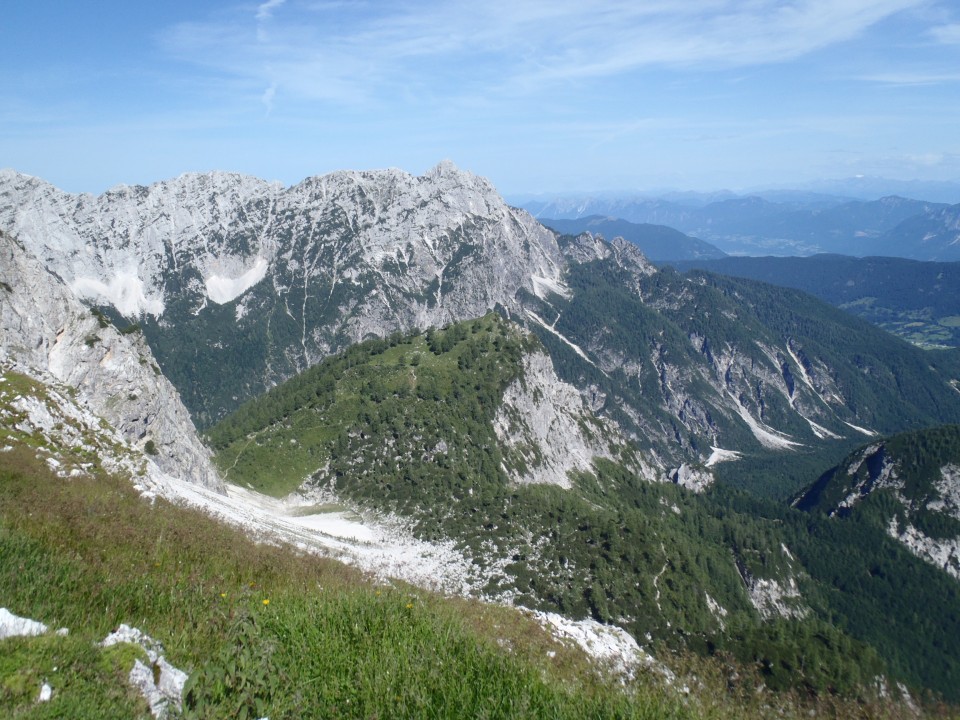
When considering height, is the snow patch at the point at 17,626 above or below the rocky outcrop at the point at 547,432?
above

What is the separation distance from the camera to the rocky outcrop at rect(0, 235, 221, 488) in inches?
3081

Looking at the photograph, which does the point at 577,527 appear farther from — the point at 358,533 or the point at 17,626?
the point at 17,626

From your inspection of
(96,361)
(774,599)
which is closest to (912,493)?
(774,599)

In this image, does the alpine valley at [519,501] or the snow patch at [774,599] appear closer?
the alpine valley at [519,501]

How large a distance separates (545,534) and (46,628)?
93331 millimetres

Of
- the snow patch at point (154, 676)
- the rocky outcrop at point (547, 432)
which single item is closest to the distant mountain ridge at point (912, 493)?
the rocky outcrop at point (547, 432)

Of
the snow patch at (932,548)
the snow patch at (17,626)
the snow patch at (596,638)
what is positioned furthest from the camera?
the snow patch at (932,548)

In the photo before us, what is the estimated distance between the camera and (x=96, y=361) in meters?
85.0

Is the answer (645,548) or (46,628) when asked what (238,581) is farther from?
(645,548)

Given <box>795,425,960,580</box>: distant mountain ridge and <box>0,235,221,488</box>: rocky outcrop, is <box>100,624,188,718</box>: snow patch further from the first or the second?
<box>795,425,960,580</box>: distant mountain ridge

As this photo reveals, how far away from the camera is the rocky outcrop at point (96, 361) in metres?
78.2

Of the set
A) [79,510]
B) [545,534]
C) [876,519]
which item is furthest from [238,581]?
[876,519]

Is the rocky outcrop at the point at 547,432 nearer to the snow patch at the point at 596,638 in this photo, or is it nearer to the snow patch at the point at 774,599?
the snow patch at the point at 774,599

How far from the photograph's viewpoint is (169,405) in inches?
3656
